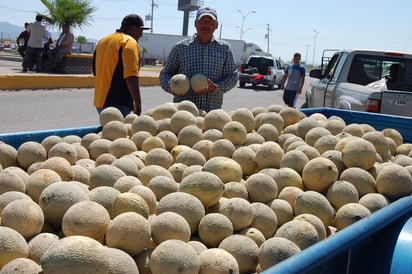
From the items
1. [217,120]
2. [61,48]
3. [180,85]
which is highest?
[61,48]

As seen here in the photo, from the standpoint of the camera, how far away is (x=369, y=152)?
120 inches

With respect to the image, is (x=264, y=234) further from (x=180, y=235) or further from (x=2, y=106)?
(x=2, y=106)

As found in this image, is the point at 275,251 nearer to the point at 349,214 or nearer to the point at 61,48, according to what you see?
the point at 349,214

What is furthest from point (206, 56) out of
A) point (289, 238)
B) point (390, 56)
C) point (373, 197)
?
A: point (390, 56)

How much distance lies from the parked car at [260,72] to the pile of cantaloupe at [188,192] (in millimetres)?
22099

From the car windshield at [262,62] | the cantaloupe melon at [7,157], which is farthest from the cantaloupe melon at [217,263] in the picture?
the car windshield at [262,62]

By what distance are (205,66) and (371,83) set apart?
4035mm

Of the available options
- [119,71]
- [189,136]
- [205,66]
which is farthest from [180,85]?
[189,136]

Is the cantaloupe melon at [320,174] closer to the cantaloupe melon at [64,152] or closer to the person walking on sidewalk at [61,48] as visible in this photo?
the cantaloupe melon at [64,152]

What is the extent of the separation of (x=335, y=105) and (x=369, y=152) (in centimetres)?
535

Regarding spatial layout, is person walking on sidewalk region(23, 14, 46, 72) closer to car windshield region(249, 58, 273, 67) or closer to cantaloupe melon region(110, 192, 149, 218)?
car windshield region(249, 58, 273, 67)

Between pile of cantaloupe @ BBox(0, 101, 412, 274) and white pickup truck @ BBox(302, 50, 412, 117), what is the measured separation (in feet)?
10.1

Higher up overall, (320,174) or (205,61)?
(205,61)

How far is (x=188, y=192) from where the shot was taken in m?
2.47
